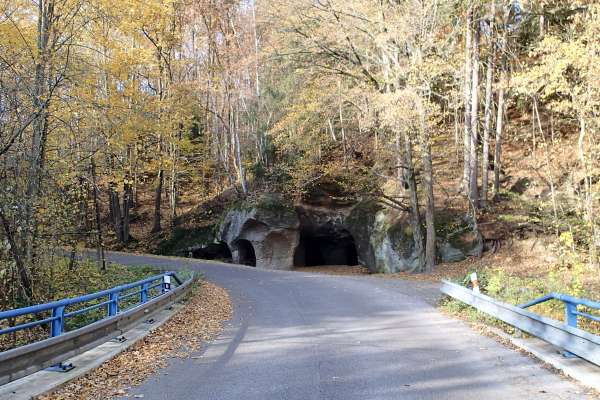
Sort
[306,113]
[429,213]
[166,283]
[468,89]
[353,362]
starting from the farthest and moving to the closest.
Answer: [306,113] → [468,89] → [429,213] → [166,283] → [353,362]

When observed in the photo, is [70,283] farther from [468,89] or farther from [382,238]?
[468,89]

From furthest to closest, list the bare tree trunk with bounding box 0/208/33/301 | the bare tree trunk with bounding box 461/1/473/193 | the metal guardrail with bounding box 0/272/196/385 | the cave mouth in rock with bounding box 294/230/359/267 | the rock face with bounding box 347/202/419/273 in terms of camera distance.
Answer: the cave mouth in rock with bounding box 294/230/359/267, the rock face with bounding box 347/202/419/273, the bare tree trunk with bounding box 461/1/473/193, the bare tree trunk with bounding box 0/208/33/301, the metal guardrail with bounding box 0/272/196/385

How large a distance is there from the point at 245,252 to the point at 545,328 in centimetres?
2690

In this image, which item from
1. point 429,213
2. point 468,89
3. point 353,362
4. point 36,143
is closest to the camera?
point 353,362

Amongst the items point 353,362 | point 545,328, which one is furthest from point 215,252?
point 545,328

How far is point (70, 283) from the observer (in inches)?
598

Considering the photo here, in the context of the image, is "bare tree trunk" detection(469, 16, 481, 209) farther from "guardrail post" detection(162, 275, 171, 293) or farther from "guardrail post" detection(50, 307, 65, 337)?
"guardrail post" detection(50, 307, 65, 337)

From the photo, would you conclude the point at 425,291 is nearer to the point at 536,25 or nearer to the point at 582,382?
the point at 582,382

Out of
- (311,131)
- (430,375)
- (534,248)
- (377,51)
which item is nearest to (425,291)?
(534,248)

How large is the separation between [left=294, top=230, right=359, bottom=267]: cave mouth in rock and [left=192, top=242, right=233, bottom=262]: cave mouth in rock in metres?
5.17

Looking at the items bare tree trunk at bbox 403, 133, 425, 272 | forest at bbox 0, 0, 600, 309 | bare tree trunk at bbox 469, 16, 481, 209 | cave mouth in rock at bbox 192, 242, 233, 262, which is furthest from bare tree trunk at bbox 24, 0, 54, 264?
cave mouth in rock at bbox 192, 242, 233, 262

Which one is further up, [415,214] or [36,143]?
[36,143]

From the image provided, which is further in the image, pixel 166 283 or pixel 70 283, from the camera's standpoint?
pixel 70 283

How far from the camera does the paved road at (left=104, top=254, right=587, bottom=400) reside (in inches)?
225
